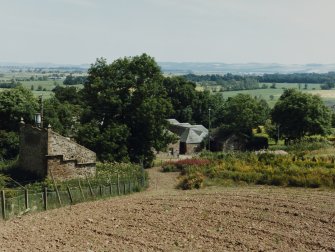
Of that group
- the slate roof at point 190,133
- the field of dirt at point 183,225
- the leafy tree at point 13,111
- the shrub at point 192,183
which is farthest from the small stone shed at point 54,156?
the slate roof at point 190,133

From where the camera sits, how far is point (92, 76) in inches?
1932

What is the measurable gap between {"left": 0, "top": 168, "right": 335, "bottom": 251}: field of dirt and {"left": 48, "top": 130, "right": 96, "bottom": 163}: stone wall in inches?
411

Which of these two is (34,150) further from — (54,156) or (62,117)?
(62,117)

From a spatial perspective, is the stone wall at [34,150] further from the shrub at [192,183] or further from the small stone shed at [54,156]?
the shrub at [192,183]

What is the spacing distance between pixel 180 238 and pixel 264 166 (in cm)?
2171

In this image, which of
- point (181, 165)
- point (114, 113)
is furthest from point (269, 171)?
point (114, 113)

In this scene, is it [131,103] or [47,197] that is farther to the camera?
[131,103]

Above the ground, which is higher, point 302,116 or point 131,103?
point 131,103

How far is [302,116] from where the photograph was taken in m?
72.8

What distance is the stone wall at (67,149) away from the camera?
117 ft

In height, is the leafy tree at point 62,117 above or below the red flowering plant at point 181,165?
above

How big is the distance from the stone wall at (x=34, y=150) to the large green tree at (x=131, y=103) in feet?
25.7

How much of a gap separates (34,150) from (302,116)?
46239mm

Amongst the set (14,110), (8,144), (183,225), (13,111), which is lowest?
(8,144)
